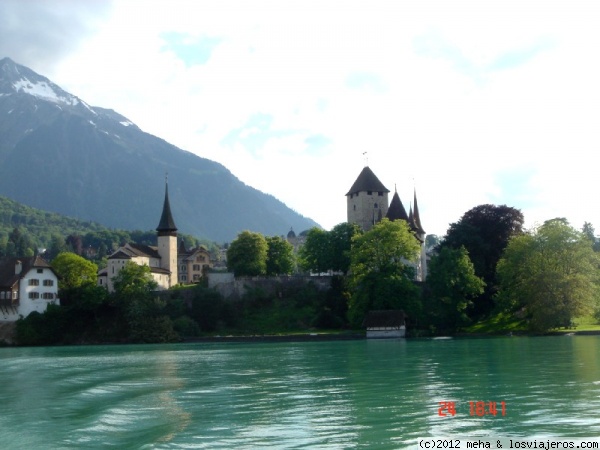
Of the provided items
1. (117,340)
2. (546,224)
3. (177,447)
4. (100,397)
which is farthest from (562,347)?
(117,340)

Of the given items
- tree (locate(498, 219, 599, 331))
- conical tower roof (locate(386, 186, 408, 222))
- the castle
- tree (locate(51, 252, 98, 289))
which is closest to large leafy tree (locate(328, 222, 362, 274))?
conical tower roof (locate(386, 186, 408, 222))

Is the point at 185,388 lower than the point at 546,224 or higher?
lower

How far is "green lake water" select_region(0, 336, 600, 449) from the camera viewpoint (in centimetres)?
1942

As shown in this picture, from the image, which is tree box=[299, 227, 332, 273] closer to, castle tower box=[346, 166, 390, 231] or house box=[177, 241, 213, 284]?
castle tower box=[346, 166, 390, 231]

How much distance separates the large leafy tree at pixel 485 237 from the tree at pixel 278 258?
88.2 feet

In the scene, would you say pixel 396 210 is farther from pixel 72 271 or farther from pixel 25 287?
pixel 25 287

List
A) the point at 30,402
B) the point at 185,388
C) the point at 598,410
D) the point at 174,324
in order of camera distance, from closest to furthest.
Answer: the point at 598,410
the point at 30,402
the point at 185,388
the point at 174,324

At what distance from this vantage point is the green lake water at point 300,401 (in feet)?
63.7

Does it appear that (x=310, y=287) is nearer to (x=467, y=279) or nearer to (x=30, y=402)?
(x=467, y=279)

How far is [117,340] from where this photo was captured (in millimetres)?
84000

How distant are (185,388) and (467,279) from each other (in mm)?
48088

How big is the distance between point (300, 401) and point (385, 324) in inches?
1826

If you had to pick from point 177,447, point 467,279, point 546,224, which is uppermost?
point 546,224

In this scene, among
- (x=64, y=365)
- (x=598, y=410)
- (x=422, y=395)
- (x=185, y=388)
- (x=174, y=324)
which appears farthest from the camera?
(x=174, y=324)
